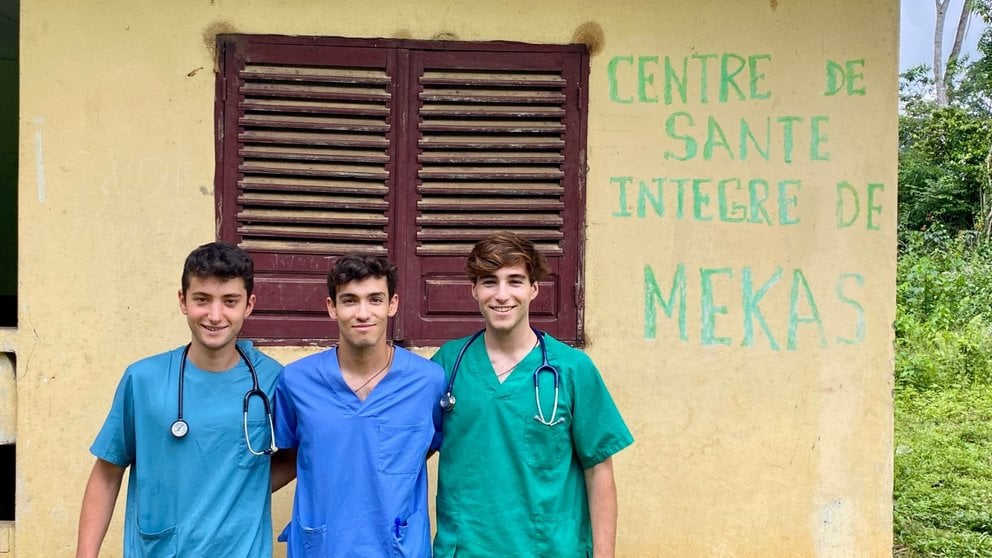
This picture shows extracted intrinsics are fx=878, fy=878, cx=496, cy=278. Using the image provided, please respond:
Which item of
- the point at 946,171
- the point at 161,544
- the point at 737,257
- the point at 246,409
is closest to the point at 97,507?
the point at 161,544

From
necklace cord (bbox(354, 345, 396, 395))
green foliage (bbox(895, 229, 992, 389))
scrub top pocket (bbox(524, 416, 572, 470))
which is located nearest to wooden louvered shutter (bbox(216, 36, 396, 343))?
necklace cord (bbox(354, 345, 396, 395))

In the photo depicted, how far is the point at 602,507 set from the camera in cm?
259

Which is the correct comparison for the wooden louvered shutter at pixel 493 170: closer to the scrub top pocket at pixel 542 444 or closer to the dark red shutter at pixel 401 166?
the dark red shutter at pixel 401 166

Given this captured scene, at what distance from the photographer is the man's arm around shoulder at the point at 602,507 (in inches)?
101

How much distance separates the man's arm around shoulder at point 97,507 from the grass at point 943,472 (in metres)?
4.13

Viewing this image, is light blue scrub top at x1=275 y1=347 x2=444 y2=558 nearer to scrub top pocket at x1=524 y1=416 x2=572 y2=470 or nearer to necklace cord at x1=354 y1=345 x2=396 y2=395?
necklace cord at x1=354 y1=345 x2=396 y2=395

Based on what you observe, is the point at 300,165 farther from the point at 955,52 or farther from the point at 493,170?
the point at 955,52

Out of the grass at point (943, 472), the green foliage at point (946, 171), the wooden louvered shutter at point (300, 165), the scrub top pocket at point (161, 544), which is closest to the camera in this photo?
the scrub top pocket at point (161, 544)

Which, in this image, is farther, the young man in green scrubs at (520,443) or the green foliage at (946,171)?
the green foliage at (946,171)

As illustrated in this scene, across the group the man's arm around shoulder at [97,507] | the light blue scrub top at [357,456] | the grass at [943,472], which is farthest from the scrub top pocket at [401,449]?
the grass at [943,472]

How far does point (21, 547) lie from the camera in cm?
365

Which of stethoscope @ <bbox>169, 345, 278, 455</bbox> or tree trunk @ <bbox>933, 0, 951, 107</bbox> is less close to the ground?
tree trunk @ <bbox>933, 0, 951, 107</bbox>

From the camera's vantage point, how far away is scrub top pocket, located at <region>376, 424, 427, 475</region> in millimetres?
2471

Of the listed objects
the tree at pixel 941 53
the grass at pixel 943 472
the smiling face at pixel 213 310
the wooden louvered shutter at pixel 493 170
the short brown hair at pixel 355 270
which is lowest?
the grass at pixel 943 472
